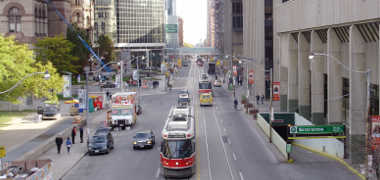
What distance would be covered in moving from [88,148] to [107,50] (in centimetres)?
9284

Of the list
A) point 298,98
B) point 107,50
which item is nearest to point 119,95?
point 298,98

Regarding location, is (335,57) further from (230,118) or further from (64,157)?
(64,157)

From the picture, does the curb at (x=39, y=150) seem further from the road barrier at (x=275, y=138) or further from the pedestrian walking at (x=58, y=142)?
the road barrier at (x=275, y=138)

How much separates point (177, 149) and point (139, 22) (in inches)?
6360

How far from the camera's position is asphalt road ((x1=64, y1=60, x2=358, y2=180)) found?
102ft

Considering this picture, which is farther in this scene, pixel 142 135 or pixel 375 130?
pixel 142 135

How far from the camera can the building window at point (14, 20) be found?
88250 mm

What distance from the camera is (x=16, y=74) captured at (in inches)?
1858

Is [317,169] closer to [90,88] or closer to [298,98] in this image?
[298,98]

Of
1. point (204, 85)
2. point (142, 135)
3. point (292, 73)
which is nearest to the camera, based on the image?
point (142, 135)

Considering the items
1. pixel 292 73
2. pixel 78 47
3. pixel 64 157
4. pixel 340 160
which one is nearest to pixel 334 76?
pixel 340 160

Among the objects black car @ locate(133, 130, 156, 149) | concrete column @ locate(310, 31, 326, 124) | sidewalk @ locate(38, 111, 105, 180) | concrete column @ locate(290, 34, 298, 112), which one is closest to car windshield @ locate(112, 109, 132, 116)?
sidewalk @ locate(38, 111, 105, 180)

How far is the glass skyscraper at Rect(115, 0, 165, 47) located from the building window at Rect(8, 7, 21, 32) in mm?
91867

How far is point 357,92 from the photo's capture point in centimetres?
3462
